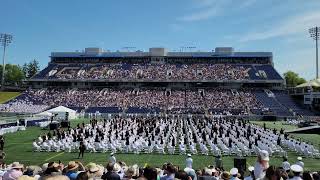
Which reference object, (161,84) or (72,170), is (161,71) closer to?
(161,84)

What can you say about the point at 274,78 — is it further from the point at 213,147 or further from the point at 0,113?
the point at 213,147

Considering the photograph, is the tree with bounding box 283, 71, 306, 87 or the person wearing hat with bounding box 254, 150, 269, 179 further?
the tree with bounding box 283, 71, 306, 87

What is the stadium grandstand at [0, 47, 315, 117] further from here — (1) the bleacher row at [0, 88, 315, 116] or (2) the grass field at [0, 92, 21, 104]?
(2) the grass field at [0, 92, 21, 104]

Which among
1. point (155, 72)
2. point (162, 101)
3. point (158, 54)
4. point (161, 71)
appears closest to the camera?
point (162, 101)

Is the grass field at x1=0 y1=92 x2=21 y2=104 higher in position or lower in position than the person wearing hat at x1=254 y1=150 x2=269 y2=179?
higher

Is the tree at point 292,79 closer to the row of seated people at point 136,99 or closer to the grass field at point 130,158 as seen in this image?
the row of seated people at point 136,99

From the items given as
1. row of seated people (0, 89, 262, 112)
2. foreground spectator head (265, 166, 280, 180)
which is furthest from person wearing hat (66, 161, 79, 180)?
row of seated people (0, 89, 262, 112)

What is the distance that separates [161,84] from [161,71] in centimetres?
411

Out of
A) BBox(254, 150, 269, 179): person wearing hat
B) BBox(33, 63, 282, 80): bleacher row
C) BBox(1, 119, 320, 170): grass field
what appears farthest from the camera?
BBox(33, 63, 282, 80): bleacher row

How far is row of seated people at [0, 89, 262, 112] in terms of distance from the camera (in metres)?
73.7

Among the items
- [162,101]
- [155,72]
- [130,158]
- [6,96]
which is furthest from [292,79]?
[130,158]

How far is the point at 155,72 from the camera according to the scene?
9069 cm

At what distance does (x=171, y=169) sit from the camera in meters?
8.47

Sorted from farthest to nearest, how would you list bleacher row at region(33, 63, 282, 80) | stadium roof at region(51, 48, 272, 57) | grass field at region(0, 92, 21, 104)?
stadium roof at region(51, 48, 272, 57)
bleacher row at region(33, 63, 282, 80)
grass field at region(0, 92, 21, 104)
